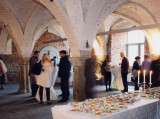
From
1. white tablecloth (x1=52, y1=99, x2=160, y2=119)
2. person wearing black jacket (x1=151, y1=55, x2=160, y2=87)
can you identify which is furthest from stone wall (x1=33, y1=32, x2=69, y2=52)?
white tablecloth (x1=52, y1=99, x2=160, y2=119)

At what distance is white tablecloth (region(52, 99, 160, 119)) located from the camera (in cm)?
240

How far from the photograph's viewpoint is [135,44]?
40.1 ft

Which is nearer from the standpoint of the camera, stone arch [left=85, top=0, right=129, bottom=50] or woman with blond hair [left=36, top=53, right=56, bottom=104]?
stone arch [left=85, top=0, right=129, bottom=50]

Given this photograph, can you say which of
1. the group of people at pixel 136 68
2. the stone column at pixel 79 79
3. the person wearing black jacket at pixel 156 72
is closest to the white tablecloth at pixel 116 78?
the group of people at pixel 136 68

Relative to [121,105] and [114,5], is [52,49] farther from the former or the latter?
[121,105]

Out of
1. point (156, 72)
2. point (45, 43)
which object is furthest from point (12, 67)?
point (156, 72)

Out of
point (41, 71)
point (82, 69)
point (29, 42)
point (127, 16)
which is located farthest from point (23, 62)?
point (127, 16)

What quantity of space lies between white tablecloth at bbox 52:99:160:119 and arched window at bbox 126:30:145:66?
30.0ft

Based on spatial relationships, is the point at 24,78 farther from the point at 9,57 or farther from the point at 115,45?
the point at 115,45

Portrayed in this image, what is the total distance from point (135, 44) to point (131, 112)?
10.2 m

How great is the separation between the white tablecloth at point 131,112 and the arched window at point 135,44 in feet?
30.0

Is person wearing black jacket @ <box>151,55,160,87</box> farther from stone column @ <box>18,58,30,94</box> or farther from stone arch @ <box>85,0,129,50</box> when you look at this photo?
stone column @ <box>18,58,30,94</box>

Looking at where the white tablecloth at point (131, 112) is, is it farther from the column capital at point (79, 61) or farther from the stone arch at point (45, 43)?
the stone arch at point (45, 43)

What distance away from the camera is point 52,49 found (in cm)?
1451
